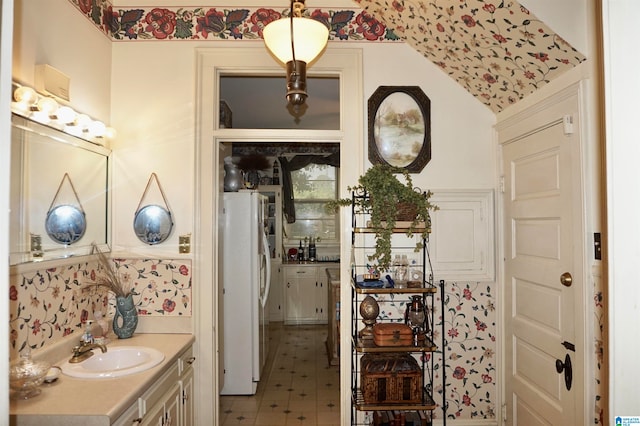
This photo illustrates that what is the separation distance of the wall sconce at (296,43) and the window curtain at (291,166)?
479cm

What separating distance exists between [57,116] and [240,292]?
211 centimetres

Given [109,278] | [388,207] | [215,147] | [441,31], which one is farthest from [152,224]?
[441,31]

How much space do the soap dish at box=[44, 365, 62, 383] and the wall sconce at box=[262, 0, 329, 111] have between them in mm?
1616

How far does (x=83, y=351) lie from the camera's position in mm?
2014

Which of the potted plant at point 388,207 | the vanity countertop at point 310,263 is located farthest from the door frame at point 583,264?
the vanity countertop at point 310,263

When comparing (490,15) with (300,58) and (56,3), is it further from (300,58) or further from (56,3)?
(56,3)

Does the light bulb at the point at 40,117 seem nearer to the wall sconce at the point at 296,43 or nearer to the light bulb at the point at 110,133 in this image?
the light bulb at the point at 110,133

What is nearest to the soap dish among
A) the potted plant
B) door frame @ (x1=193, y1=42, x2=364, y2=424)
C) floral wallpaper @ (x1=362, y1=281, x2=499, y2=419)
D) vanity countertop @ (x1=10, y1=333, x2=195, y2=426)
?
vanity countertop @ (x1=10, y1=333, x2=195, y2=426)

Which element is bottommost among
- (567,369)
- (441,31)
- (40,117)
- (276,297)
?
(276,297)

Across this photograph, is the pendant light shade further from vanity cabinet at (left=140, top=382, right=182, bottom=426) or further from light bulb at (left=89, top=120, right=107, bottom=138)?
vanity cabinet at (left=140, top=382, right=182, bottom=426)

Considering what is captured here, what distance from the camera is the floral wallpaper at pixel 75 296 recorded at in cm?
180

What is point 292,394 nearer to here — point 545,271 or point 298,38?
point 545,271

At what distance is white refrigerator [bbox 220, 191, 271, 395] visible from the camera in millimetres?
3574

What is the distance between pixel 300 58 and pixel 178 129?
139cm
